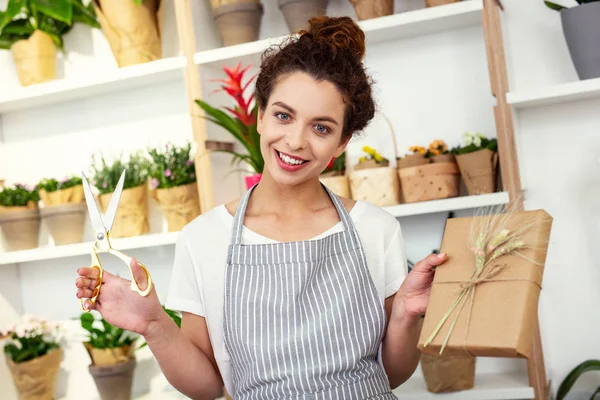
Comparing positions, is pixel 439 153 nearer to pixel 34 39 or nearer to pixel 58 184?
pixel 58 184

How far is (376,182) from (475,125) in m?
0.40

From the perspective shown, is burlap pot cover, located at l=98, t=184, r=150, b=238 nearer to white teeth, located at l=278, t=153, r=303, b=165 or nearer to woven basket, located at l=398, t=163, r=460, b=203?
woven basket, located at l=398, t=163, r=460, b=203

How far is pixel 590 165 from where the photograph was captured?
2.25 metres

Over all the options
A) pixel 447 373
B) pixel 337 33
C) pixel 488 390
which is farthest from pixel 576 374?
pixel 337 33

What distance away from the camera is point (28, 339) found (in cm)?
258

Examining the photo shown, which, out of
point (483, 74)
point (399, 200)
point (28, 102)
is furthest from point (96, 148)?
point (483, 74)

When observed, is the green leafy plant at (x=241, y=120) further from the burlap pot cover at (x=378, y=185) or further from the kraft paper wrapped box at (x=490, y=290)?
the kraft paper wrapped box at (x=490, y=290)

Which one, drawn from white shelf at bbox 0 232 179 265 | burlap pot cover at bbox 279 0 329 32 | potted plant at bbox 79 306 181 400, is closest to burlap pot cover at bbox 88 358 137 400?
potted plant at bbox 79 306 181 400

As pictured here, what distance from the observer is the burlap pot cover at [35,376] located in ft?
8.34

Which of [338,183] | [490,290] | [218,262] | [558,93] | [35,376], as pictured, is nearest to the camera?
[490,290]

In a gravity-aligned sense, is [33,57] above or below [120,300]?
above

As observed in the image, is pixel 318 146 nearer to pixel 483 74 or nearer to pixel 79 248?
pixel 483 74

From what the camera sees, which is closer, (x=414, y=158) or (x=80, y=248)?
(x=414, y=158)

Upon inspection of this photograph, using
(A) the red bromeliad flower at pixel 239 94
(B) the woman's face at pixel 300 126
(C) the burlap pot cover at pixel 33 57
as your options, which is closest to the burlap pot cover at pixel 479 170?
(A) the red bromeliad flower at pixel 239 94
